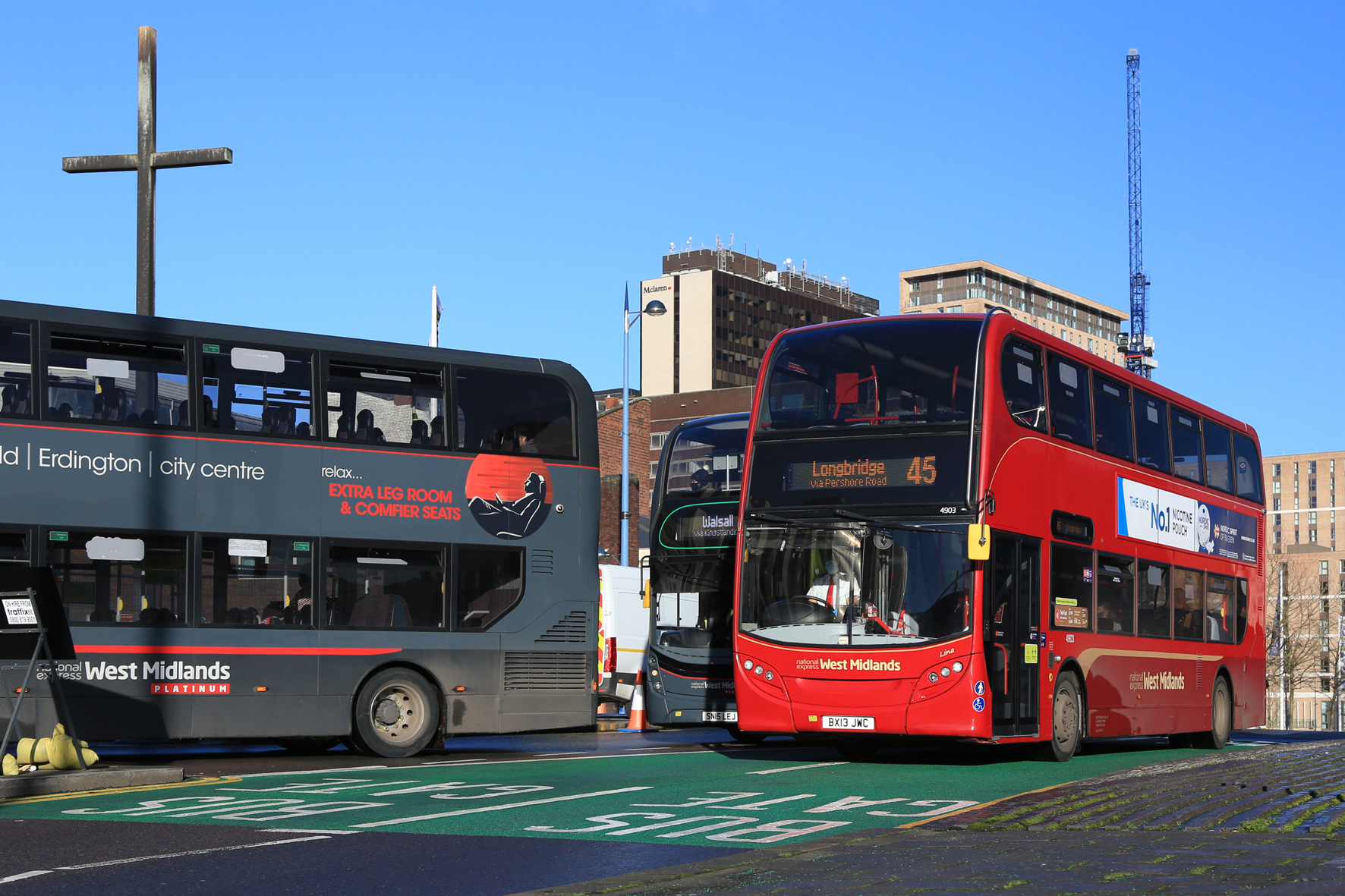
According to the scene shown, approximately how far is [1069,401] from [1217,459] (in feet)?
19.2

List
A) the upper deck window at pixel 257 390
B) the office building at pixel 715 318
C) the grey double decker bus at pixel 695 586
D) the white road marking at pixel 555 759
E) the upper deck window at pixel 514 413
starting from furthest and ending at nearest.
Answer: the office building at pixel 715 318, the grey double decker bus at pixel 695 586, the upper deck window at pixel 514 413, the white road marking at pixel 555 759, the upper deck window at pixel 257 390

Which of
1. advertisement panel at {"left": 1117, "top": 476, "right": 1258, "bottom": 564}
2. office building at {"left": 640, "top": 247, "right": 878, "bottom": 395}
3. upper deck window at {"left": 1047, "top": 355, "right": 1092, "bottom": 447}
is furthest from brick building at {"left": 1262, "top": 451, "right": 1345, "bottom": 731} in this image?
office building at {"left": 640, "top": 247, "right": 878, "bottom": 395}

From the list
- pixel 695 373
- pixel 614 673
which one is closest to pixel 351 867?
pixel 614 673

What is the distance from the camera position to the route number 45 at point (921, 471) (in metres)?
15.6

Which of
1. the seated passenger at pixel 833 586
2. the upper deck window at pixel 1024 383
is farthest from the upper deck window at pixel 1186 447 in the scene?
the seated passenger at pixel 833 586

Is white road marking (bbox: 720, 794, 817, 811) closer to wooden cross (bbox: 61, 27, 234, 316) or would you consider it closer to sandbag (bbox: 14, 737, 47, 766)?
sandbag (bbox: 14, 737, 47, 766)

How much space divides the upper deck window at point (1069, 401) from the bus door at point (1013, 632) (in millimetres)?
1473

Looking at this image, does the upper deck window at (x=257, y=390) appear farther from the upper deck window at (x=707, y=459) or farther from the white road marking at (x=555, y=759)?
the upper deck window at (x=707, y=459)

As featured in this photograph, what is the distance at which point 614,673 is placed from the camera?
1204 inches

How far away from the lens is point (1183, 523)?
818 inches

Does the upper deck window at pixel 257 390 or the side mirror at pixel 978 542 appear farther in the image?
the upper deck window at pixel 257 390

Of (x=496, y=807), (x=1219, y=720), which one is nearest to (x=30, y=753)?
(x=496, y=807)

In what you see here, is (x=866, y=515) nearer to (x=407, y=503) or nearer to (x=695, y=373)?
(x=407, y=503)

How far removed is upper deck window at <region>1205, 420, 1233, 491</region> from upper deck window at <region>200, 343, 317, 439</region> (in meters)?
12.4
